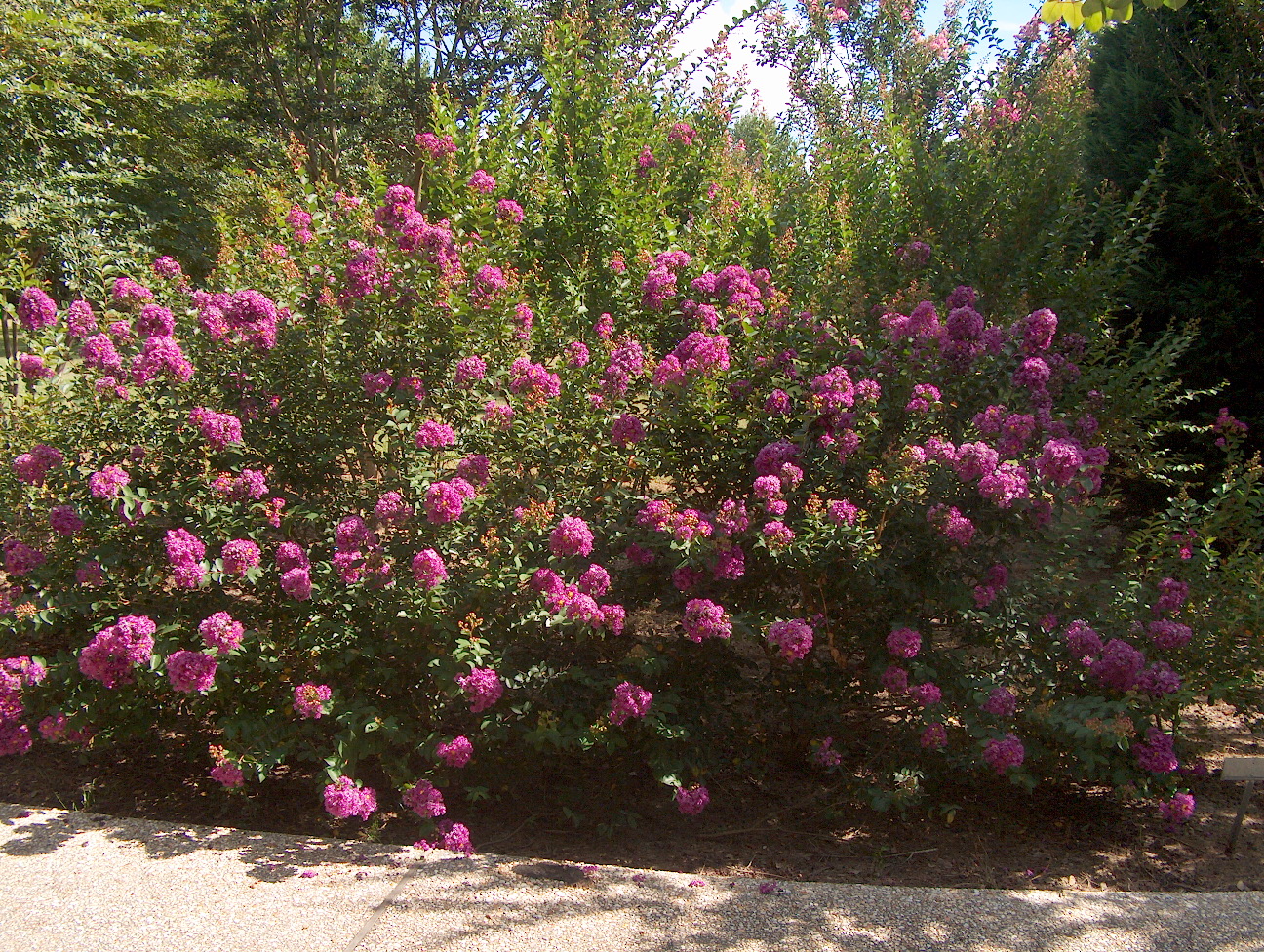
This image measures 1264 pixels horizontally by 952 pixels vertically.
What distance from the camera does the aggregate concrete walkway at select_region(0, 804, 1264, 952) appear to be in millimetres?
2436

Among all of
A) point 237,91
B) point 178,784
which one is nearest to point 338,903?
point 178,784

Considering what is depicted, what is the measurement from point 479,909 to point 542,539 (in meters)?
1.22

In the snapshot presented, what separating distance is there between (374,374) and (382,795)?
5.14 feet

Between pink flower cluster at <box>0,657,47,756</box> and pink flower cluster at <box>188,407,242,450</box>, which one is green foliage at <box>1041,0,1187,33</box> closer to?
pink flower cluster at <box>188,407,242,450</box>

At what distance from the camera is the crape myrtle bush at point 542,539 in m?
3.13

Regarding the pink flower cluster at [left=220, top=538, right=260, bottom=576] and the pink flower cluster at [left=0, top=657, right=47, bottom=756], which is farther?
the pink flower cluster at [left=0, top=657, right=47, bottom=756]

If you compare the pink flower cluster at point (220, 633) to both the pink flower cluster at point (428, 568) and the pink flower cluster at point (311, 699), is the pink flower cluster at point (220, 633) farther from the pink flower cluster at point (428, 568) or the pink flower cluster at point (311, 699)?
the pink flower cluster at point (428, 568)

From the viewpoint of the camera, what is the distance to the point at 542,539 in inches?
132

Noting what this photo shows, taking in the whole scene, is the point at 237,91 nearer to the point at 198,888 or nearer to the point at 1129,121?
the point at 1129,121

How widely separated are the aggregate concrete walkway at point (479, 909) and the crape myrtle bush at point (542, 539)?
0.96 ft

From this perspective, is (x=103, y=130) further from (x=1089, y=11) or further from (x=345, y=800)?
(x=1089, y=11)

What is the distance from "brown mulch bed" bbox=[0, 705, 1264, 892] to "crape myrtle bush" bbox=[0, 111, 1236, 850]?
0.63ft

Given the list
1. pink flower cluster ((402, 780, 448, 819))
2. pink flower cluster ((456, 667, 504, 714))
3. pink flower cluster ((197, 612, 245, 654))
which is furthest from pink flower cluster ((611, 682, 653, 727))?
pink flower cluster ((197, 612, 245, 654))

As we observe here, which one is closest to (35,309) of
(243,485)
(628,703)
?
(243,485)
